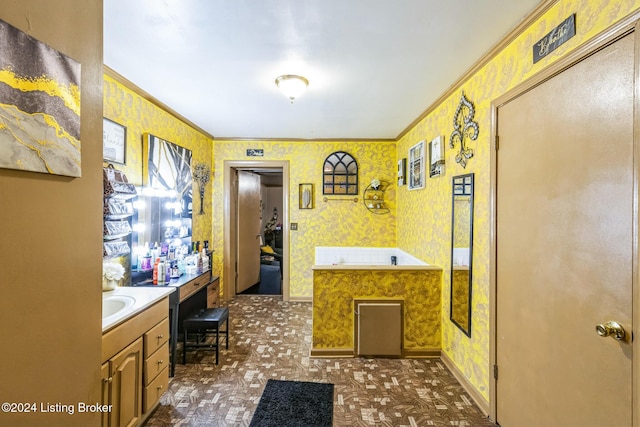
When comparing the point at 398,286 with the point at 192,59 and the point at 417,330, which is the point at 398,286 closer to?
the point at 417,330

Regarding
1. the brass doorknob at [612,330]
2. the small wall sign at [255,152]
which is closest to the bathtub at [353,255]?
the small wall sign at [255,152]

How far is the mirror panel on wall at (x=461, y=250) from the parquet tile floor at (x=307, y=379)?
21.1 inches

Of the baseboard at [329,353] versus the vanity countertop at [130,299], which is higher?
the vanity countertop at [130,299]

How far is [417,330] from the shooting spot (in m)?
2.80

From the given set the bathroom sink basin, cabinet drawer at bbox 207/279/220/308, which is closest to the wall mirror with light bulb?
cabinet drawer at bbox 207/279/220/308

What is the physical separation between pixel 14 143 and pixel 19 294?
427 millimetres

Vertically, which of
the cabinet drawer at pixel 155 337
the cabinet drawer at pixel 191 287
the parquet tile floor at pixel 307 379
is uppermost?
the cabinet drawer at pixel 191 287

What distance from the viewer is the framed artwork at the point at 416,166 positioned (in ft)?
10.9

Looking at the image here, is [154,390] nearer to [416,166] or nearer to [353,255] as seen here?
[353,255]

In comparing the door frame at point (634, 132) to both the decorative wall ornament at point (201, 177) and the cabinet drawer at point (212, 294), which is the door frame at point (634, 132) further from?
the decorative wall ornament at point (201, 177)

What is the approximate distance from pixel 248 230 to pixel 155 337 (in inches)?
126

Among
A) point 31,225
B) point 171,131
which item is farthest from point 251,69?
point 31,225

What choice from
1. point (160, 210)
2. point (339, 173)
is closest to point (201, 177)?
point (160, 210)

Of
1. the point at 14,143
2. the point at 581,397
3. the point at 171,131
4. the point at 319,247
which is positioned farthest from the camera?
the point at 319,247
